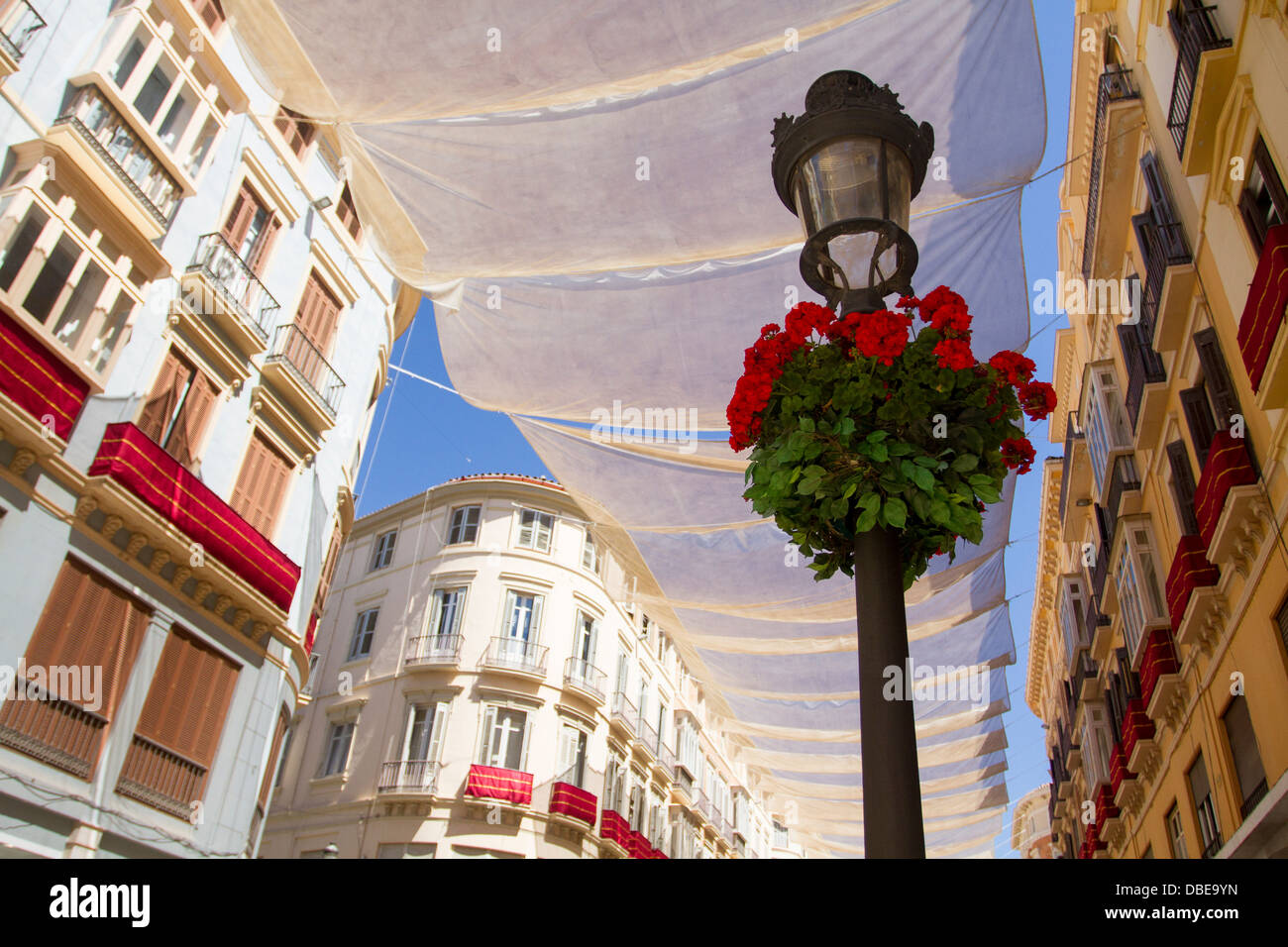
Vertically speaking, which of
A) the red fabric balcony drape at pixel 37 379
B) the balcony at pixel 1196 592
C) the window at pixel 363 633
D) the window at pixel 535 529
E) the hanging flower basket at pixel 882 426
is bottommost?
the hanging flower basket at pixel 882 426

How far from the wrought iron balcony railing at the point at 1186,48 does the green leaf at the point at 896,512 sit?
9.40 metres

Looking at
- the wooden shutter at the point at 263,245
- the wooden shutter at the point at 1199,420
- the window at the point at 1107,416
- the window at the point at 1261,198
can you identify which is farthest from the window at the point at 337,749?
the window at the point at 1261,198

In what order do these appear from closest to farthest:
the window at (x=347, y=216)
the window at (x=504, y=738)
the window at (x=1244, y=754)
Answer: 1. the window at (x=1244, y=754)
2. the window at (x=347, y=216)
3. the window at (x=504, y=738)

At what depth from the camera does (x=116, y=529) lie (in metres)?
14.5

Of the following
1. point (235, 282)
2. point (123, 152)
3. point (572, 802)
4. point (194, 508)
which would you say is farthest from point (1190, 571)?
point (572, 802)

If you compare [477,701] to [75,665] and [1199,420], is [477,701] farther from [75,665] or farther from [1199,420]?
[1199,420]

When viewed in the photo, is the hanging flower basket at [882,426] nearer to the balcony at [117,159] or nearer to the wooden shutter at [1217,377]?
the wooden shutter at [1217,377]

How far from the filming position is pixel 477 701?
3259 cm

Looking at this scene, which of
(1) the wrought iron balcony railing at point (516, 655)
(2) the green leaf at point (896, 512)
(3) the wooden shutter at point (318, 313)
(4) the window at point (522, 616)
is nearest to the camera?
(2) the green leaf at point (896, 512)

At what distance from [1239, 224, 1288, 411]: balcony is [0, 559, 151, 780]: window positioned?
1544cm

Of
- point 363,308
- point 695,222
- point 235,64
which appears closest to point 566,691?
point 363,308

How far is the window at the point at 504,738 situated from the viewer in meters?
31.9

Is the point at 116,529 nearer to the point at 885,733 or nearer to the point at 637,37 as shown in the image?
the point at 637,37

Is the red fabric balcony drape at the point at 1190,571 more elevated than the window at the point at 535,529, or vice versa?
the window at the point at 535,529
